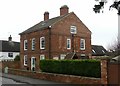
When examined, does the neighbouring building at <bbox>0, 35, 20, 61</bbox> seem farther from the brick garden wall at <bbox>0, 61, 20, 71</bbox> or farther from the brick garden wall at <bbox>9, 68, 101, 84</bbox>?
the brick garden wall at <bbox>9, 68, 101, 84</bbox>

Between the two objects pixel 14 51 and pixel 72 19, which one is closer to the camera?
pixel 72 19

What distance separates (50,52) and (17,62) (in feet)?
39.5

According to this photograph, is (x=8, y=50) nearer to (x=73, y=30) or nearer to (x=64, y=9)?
(x=64, y=9)

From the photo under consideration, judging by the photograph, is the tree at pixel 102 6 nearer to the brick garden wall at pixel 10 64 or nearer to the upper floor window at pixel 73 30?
the upper floor window at pixel 73 30

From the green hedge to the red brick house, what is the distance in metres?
8.93

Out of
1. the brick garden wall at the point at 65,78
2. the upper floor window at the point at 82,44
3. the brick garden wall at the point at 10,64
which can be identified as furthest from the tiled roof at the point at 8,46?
the brick garden wall at the point at 65,78

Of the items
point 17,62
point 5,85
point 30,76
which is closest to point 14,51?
point 17,62

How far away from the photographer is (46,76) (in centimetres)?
2942

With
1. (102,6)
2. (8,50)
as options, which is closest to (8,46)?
(8,50)

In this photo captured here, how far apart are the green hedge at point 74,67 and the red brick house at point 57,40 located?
352 inches

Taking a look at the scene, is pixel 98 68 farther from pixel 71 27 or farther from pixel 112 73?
pixel 71 27

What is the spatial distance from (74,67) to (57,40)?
16000mm

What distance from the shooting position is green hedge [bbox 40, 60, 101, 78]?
75.6ft

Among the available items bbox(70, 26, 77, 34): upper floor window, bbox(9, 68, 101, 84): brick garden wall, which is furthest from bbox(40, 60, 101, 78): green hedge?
bbox(70, 26, 77, 34): upper floor window
